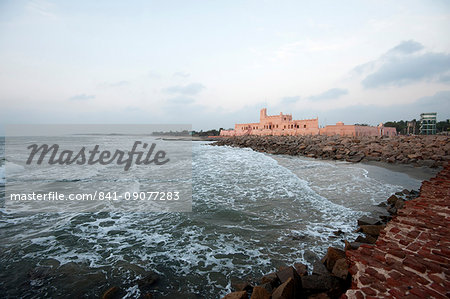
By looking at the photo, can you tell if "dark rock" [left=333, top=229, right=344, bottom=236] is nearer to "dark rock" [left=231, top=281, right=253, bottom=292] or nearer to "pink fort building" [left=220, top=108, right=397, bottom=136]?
"dark rock" [left=231, top=281, right=253, bottom=292]

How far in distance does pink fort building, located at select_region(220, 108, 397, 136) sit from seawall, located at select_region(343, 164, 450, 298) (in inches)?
1669

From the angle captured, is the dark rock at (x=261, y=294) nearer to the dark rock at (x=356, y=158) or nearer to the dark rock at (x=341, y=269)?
the dark rock at (x=341, y=269)

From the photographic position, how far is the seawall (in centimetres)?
226

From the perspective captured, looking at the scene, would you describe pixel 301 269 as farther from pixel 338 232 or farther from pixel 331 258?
pixel 338 232

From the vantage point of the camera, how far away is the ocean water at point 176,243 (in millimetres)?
3109

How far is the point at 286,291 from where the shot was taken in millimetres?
2414

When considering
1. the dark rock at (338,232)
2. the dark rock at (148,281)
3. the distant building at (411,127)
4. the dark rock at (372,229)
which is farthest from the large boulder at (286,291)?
the distant building at (411,127)

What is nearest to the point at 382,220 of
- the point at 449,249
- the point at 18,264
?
the point at 449,249

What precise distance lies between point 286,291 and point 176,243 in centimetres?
258

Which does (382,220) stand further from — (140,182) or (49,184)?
(49,184)

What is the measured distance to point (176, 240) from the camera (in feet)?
14.4

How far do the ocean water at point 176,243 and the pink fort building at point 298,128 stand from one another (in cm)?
3965

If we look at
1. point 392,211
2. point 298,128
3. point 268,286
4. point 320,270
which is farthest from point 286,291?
point 298,128

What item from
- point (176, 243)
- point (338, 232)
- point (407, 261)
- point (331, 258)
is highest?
point (407, 261)
